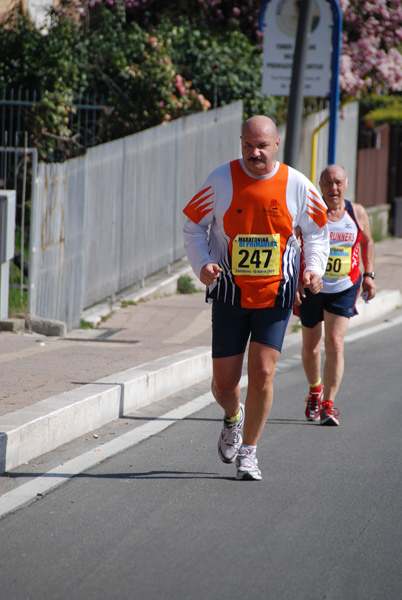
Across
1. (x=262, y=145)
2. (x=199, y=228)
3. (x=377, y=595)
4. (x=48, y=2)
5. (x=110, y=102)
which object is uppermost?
(x=48, y=2)

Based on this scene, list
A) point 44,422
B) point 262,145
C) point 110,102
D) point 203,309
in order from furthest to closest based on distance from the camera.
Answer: point 110,102 < point 203,309 < point 44,422 < point 262,145

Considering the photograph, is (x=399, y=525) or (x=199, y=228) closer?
(x=399, y=525)

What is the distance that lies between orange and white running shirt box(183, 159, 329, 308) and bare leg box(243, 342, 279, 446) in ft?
0.86

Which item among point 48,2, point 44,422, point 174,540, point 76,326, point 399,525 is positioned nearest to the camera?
point 174,540

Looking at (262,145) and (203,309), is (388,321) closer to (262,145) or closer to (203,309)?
(203,309)

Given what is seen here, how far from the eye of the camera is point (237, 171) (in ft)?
16.5

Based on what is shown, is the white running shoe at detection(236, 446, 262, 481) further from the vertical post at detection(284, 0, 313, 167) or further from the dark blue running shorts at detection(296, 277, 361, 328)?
the vertical post at detection(284, 0, 313, 167)

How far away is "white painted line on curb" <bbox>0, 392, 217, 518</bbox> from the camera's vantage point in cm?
470

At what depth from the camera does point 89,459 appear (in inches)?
215

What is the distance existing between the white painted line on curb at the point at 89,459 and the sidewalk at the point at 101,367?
0.24 metres

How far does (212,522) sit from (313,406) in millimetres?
2405

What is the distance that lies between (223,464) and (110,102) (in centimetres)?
1059

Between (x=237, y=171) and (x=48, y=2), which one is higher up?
(x=48, y=2)

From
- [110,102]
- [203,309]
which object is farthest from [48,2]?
[203,309]
